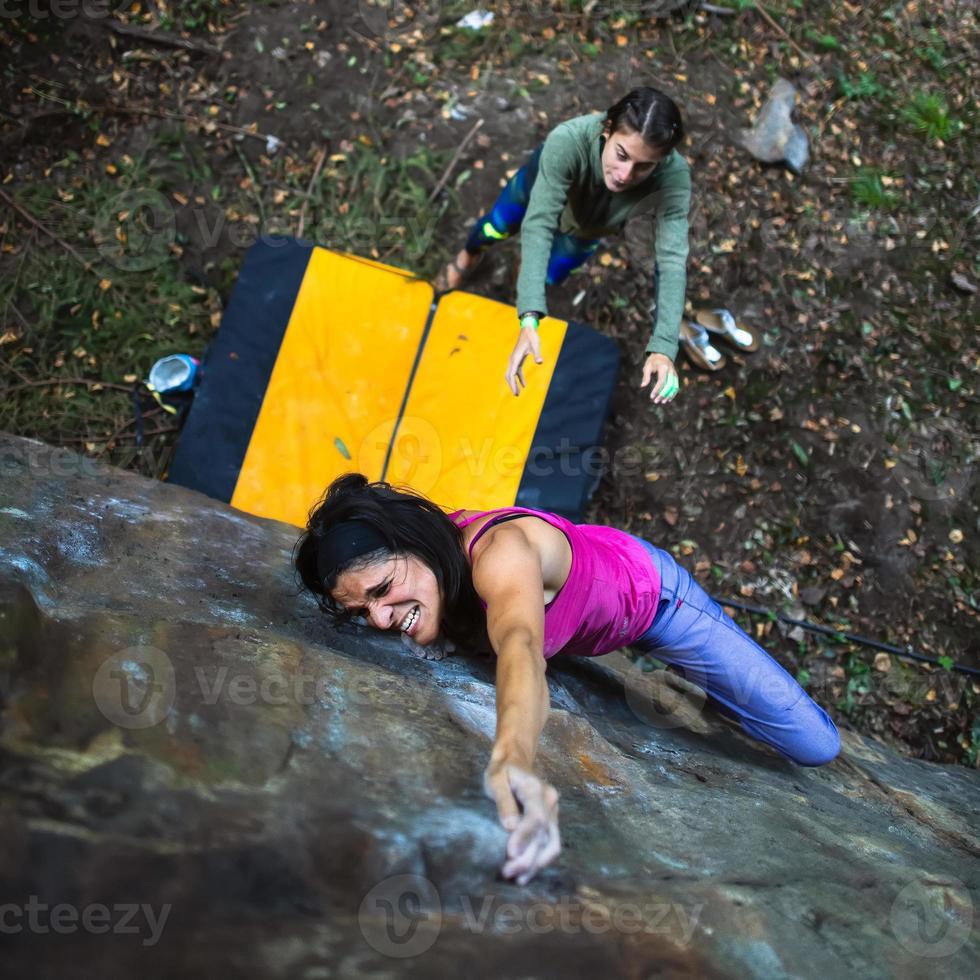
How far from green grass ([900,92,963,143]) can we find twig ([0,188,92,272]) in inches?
184

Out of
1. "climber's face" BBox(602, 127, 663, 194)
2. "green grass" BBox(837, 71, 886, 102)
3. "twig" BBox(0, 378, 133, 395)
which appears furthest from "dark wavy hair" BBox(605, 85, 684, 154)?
"green grass" BBox(837, 71, 886, 102)

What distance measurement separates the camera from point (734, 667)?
9.16ft

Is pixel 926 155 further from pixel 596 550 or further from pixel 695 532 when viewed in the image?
pixel 596 550

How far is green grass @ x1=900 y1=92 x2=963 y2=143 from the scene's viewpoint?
495 cm

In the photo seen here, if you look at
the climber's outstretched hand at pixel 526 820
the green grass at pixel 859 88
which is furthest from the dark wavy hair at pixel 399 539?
the green grass at pixel 859 88

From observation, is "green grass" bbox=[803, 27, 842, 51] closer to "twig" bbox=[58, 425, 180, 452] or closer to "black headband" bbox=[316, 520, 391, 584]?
"twig" bbox=[58, 425, 180, 452]

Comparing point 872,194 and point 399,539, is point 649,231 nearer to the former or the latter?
point 872,194

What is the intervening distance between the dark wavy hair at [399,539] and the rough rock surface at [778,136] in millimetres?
3666

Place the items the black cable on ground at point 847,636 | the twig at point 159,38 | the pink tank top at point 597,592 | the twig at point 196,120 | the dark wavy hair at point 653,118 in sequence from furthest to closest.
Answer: the twig at point 159,38 → the twig at point 196,120 → the black cable on ground at point 847,636 → the dark wavy hair at point 653,118 → the pink tank top at point 597,592

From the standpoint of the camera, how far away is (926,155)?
4.92 m

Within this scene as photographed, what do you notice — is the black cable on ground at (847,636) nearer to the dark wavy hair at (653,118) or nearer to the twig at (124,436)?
the dark wavy hair at (653,118)

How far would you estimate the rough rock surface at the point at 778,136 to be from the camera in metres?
4.79

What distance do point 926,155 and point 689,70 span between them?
1.46 m

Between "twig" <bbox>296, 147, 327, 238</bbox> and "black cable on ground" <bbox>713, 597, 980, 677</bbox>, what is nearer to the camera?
"black cable on ground" <bbox>713, 597, 980, 677</bbox>
